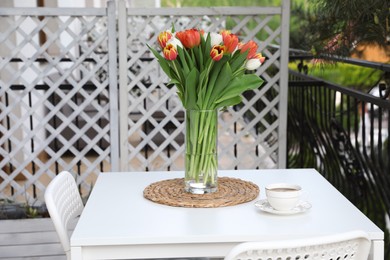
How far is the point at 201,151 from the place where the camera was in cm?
207

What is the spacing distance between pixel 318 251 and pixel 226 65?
2.13 feet

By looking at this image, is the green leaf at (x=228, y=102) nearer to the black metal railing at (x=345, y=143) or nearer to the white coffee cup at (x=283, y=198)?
the white coffee cup at (x=283, y=198)

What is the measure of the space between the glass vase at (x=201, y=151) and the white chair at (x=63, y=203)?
378mm

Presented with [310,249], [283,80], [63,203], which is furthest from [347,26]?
[310,249]

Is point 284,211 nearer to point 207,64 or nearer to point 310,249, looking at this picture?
point 310,249

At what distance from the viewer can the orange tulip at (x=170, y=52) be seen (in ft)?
6.40

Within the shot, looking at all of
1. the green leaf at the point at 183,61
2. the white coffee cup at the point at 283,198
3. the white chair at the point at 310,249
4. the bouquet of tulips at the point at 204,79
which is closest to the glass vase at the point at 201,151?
the bouquet of tulips at the point at 204,79

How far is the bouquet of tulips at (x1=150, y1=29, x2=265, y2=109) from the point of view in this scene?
1.96 m

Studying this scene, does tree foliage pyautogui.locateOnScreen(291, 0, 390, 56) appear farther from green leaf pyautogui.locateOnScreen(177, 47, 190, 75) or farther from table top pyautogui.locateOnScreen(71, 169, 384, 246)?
green leaf pyautogui.locateOnScreen(177, 47, 190, 75)

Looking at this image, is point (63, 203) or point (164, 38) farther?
point (63, 203)

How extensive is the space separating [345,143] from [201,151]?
1.67 meters

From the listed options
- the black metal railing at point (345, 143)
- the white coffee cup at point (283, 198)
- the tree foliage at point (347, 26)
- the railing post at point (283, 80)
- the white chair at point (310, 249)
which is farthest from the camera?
the railing post at point (283, 80)

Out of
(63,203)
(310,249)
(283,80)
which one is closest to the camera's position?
(310,249)

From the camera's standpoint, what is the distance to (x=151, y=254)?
1.72 metres
